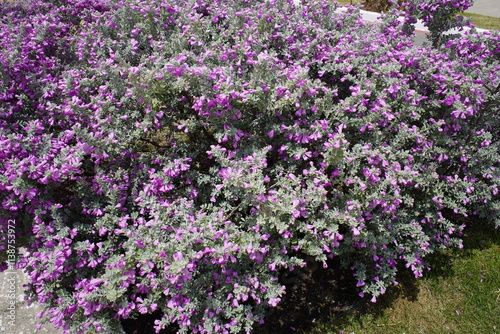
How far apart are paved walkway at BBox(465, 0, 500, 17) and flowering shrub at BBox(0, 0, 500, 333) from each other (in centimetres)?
872

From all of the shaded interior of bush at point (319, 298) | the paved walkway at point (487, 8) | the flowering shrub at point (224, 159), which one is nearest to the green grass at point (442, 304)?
the shaded interior of bush at point (319, 298)

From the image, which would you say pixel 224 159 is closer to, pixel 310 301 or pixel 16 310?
pixel 310 301

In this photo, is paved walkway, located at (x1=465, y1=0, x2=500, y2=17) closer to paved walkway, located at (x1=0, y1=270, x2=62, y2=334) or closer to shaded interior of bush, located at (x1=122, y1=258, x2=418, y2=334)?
shaded interior of bush, located at (x1=122, y1=258, x2=418, y2=334)

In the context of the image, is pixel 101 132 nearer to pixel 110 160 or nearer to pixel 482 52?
pixel 110 160

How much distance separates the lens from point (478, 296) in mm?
3301

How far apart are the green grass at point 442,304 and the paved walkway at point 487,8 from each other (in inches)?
371

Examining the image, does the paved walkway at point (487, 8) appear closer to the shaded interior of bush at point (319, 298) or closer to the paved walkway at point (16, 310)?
the shaded interior of bush at point (319, 298)

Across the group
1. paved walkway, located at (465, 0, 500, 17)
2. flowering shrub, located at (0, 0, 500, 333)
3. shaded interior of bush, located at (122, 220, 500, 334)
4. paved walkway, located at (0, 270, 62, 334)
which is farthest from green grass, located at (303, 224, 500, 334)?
paved walkway, located at (465, 0, 500, 17)

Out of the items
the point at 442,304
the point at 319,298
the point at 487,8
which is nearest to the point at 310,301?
the point at 319,298

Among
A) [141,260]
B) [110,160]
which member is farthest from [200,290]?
[110,160]

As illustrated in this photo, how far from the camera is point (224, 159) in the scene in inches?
102

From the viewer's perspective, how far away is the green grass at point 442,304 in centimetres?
313

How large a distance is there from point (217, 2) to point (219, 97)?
198 cm

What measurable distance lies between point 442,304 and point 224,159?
7.81ft
